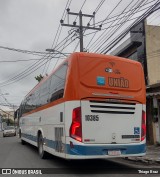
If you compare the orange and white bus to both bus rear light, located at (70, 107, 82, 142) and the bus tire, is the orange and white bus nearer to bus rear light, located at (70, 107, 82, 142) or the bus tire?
bus rear light, located at (70, 107, 82, 142)

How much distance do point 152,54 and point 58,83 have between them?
13732 mm

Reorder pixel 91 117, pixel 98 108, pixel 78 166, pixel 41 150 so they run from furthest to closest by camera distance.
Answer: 1. pixel 41 150
2. pixel 78 166
3. pixel 98 108
4. pixel 91 117

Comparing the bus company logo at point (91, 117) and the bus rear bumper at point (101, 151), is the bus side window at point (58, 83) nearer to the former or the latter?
the bus company logo at point (91, 117)

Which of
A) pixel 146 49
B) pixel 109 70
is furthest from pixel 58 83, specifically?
pixel 146 49

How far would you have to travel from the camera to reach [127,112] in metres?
11.1

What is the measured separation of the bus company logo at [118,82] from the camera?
10.9 metres

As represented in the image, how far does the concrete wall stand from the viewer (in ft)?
78.3

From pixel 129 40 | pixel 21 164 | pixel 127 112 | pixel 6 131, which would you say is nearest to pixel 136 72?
pixel 127 112

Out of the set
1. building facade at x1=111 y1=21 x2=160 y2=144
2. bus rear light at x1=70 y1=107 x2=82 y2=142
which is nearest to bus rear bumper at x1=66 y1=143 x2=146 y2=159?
bus rear light at x1=70 y1=107 x2=82 y2=142

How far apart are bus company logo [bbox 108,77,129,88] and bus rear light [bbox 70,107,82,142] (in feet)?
4.75

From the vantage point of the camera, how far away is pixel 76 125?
10219 millimetres

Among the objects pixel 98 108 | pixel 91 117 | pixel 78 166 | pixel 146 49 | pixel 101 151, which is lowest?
pixel 78 166

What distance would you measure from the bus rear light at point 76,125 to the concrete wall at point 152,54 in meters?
14.1

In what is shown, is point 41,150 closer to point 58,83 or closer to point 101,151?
point 58,83
